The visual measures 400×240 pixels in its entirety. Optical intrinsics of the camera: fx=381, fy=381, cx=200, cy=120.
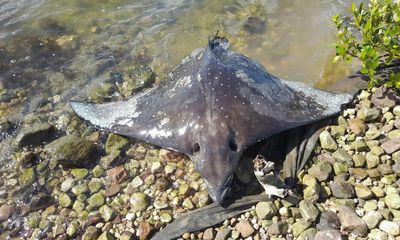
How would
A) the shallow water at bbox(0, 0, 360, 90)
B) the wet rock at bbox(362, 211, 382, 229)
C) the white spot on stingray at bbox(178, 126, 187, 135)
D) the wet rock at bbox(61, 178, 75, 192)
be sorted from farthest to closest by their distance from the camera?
the shallow water at bbox(0, 0, 360, 90) < the wet rock at bbox(61, 178, 75, 192) < the white spot on stingray at bbox(178, 126, 187, 135) < the wet rock at bbox(362, 211, 382, 229)

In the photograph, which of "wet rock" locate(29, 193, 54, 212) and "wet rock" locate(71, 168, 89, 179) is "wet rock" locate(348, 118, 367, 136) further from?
"wet rock" locate(29, 193, 54, 212)

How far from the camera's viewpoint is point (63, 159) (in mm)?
5250

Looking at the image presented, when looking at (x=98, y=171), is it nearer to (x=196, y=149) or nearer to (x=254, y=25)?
(x=196, y=149)

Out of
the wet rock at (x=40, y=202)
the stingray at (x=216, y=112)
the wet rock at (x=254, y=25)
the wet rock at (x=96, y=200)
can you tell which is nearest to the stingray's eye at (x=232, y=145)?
the stingray at (x=216, y=112)

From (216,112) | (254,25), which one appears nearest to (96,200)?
(216,112)

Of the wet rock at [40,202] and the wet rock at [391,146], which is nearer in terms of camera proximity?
the wet rock at [391,146]

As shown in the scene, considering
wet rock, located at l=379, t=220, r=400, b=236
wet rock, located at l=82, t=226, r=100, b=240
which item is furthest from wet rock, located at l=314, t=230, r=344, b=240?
wet rock, located at l=82, t=226, r=100, b=240

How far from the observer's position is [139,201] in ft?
15.4

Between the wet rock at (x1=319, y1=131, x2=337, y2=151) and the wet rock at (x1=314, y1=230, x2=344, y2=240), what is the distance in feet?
3.88

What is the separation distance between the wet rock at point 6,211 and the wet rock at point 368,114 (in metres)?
4.66

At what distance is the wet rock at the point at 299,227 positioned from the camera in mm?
4051

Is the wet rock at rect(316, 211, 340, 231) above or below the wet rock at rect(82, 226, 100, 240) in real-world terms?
above

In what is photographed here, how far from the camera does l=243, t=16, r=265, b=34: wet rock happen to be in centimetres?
803

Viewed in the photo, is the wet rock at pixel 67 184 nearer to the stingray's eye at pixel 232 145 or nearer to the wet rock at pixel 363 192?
the stingray's eye at pixel 232 145
